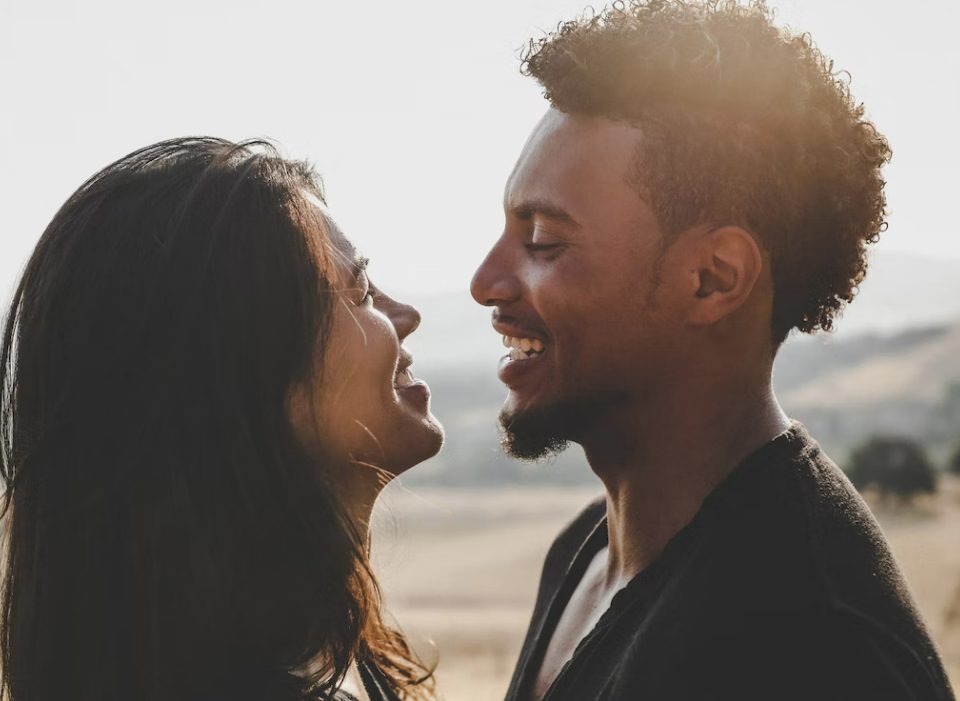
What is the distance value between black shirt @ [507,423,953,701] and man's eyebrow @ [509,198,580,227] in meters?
0.87

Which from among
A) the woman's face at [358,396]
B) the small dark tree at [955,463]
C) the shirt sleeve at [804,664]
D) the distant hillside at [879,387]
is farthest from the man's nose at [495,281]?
the distant hillside at [879,387]

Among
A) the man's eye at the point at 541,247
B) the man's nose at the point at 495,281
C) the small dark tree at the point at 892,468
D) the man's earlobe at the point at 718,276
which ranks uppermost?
the small dark tree at the point at 892,468

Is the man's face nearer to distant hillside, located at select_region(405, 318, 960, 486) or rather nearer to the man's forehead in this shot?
the man's forehead

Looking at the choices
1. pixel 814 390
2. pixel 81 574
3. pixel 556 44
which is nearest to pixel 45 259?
pixel 81 574

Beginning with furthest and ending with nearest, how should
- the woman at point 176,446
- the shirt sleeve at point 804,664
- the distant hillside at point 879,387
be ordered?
1. the distant hillside at point 879,387
2. the woman at point 176,446
3. the shirt sleeve at point 804,664

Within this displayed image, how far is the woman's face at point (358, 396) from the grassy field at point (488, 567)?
9.0 inches

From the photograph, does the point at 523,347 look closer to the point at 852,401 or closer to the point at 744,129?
the point at 744,129

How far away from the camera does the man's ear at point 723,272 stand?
3.05 meters

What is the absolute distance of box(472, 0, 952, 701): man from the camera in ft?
9.67

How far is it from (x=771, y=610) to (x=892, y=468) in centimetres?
2885

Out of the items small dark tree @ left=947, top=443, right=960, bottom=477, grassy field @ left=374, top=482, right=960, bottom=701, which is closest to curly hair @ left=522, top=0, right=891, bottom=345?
grassy field @ left=374, top=482, right=960, bottom=701

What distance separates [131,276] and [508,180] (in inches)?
47.9

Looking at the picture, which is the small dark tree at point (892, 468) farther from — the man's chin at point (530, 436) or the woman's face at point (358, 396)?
the woman's face at point (358, 396)

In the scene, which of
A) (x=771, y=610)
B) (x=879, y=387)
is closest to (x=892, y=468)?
(x=771, y=610)
